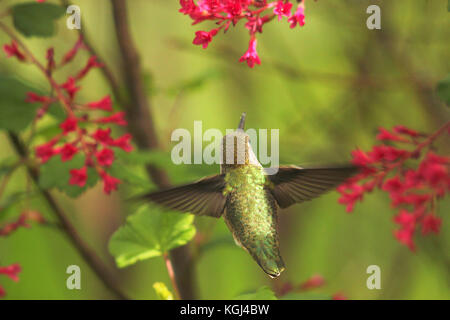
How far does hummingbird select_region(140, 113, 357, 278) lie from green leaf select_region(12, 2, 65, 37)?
0.76m

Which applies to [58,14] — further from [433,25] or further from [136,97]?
[433,25]

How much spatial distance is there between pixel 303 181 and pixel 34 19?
105 centimetres

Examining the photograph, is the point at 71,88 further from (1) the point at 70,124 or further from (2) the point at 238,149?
(2) the point at 238,149

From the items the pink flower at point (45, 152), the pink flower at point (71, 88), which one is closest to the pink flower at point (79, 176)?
the pink flower at point (45, 152)

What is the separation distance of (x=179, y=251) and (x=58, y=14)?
103 cm

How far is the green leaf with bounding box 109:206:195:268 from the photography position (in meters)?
1.45

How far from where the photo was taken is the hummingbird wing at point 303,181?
3.95ft

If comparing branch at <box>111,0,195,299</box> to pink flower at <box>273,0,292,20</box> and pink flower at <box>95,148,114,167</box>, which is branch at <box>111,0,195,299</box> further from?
pink flower at <box>273,0,292,20</box>

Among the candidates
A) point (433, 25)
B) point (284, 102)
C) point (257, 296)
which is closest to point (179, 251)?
point (257, 296)

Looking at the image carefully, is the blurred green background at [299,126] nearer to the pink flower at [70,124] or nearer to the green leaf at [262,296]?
the pink flower at [70,124]

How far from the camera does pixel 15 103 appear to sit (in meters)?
1.63

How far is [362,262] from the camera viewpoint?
3.69 meters

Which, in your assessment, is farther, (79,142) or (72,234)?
(72,234)

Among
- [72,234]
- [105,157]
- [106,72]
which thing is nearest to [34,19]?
[106,72]
